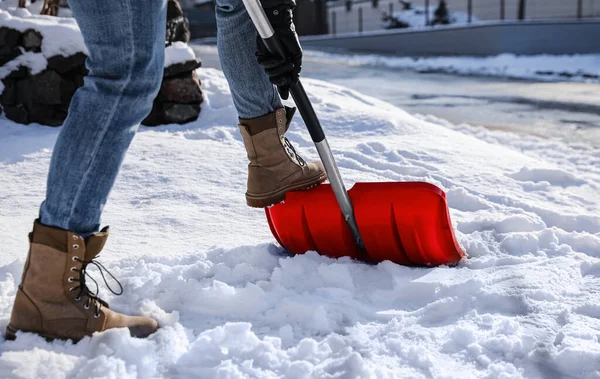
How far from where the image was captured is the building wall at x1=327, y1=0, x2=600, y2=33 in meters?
17.4

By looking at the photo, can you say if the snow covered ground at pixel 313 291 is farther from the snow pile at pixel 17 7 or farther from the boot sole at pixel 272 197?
the snow pile at pixel 17 7

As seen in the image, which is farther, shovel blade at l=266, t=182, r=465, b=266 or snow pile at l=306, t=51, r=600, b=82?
snow pile at l=306, t=51, r=600, b=82

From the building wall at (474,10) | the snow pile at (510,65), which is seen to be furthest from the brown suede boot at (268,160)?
the building wall at (474,10)

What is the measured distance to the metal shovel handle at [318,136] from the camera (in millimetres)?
1837

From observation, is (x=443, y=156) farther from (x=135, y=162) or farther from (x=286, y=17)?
(x=286, y=17)

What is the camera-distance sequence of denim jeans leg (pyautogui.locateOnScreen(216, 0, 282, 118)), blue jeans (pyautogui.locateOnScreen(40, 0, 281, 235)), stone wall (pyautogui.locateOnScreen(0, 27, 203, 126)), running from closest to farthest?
blue jeans (pyautogui.locateOnScreen(40, 0, 281, 235))
denim jeans leg (pyautogui.locateOnScreen(216, 0, 282, 118))
stone wall (pyautogui.locateOnScreen(0, 27, 203, 126))

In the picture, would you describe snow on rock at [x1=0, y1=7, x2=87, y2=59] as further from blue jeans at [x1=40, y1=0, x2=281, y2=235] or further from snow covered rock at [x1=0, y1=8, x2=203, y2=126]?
blue jeans at [x1=40, y1=0, x2=281, y2=235]

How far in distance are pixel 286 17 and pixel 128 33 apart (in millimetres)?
547

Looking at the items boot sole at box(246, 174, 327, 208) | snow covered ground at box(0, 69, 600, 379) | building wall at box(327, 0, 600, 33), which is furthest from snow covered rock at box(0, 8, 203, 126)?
building wall at box(327, 0, 600, 33)

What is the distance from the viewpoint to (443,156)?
3.77 meters

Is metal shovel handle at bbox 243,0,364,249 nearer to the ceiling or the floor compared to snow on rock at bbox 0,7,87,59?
nearer to the floor

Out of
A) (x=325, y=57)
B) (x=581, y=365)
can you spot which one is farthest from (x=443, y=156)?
(x=325, y=57)

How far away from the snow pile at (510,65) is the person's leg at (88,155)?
32.1 feet

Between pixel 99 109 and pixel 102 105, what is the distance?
0.01 meters
